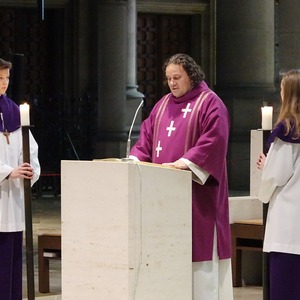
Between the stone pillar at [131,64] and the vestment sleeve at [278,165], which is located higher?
the stone pillar at [131,64]

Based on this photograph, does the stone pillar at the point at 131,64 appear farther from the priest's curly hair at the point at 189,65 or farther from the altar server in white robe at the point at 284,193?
the altar server in white robe at the point at 284,193

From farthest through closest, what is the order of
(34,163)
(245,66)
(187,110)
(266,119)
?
(245,66), (34,163), (187,110), (266,119)

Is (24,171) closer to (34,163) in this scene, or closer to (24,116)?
(34,163)

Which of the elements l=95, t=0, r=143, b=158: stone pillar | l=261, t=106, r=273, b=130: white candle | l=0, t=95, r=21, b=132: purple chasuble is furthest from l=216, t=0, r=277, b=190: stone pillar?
l=261, t=106, r=273, b=130: white candle

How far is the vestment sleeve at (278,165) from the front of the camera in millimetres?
6984

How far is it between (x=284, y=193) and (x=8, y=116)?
2043 mm

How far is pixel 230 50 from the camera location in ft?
64.7

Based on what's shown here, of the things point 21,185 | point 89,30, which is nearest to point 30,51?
point 89,30

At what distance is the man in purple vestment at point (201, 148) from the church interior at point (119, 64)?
26.4 ft

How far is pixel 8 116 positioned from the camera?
7.97 m

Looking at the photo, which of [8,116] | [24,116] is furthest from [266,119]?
[8,116]

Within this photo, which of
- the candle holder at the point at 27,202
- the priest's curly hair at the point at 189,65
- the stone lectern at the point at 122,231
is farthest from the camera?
the candle holder at the point at 27,202

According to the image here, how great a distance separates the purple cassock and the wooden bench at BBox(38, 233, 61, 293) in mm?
2372

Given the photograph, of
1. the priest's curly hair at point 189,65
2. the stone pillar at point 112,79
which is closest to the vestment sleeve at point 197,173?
the priest's curly hair at point 189,65
